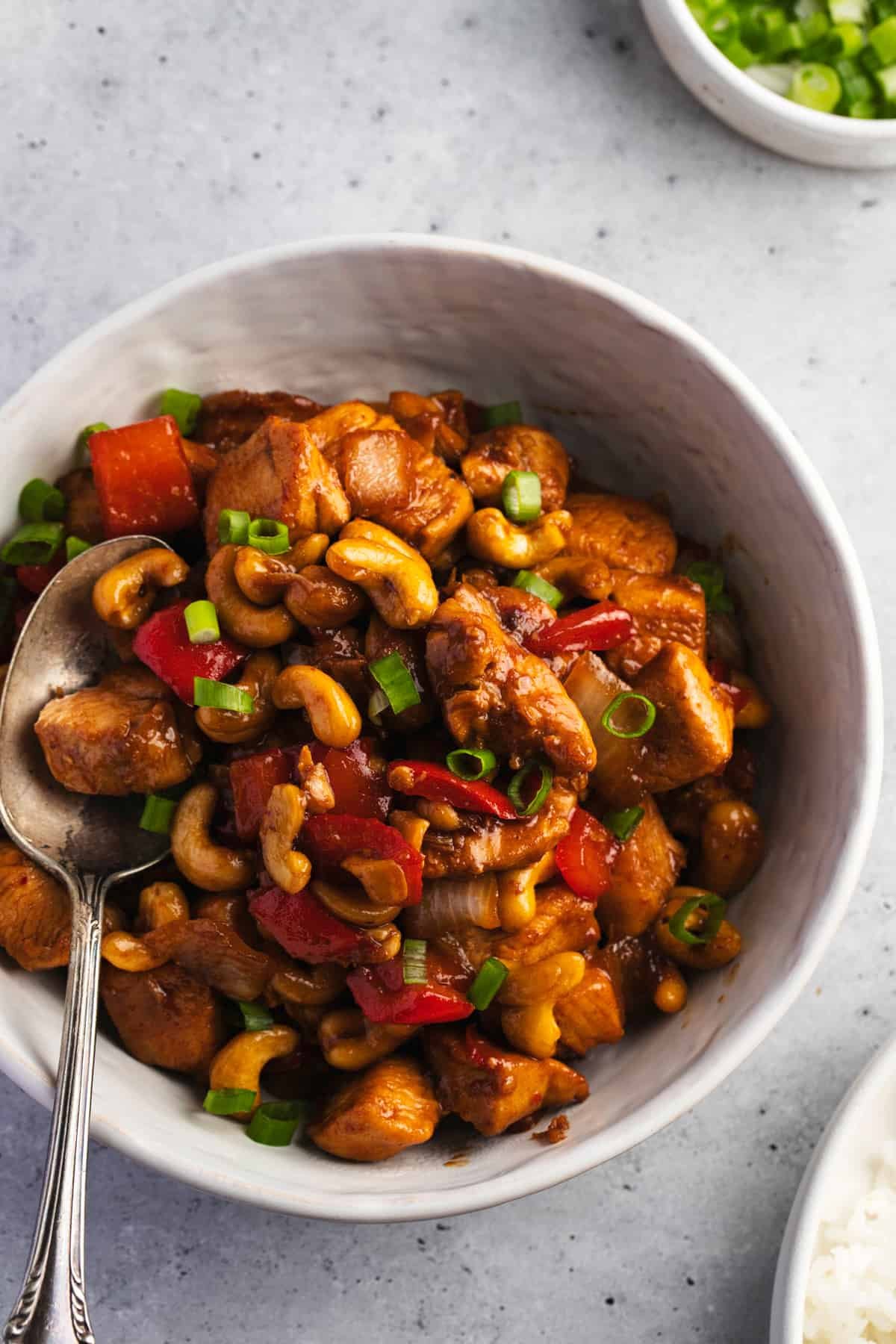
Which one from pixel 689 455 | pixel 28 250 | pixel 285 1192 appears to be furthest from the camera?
pixel 28 250

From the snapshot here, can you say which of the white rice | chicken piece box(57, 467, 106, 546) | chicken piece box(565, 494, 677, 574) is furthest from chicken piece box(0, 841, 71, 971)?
the white rice

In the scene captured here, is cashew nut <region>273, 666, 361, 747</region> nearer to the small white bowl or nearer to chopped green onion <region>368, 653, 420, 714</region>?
chopped green onion <region>368, 653, 420, 714</region>

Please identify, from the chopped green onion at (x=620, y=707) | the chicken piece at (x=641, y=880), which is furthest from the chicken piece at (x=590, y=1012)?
the chopped green onion at (x=620, y=707)

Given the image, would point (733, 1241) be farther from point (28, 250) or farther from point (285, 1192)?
point (28, 250)

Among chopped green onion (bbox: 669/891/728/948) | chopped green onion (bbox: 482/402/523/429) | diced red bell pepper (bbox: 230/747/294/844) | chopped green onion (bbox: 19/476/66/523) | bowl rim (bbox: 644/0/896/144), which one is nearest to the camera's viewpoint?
diced red bell pepper (bbox: 230/747/294/844)

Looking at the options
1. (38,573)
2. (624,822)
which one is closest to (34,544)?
(38,573)

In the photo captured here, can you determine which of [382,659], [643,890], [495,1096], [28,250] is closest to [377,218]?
[28,250]
